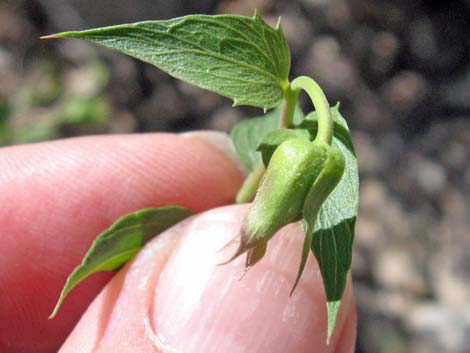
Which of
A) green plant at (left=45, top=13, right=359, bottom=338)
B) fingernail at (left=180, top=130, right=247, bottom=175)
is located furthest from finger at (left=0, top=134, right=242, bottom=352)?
green plant at (left=45, top=13, right=359, bottom=338)

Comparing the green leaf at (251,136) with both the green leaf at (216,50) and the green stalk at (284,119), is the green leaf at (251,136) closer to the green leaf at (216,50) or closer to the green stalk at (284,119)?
the green stalk at (284,119)

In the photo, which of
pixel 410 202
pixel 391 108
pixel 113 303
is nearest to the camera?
pixel 113 303

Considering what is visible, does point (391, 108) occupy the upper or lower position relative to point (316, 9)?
lower

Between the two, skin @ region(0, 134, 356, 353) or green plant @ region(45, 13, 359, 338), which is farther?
skin @ region(0, 134, 356, 353)

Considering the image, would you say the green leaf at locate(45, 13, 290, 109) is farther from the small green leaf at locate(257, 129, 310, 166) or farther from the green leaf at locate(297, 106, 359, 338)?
the green leaf at locate(297, 106, 359, 338)

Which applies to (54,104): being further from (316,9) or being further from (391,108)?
(391,108)

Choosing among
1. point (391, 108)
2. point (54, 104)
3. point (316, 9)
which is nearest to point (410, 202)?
point (391, 108)

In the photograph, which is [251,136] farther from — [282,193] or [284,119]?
[282,193]
